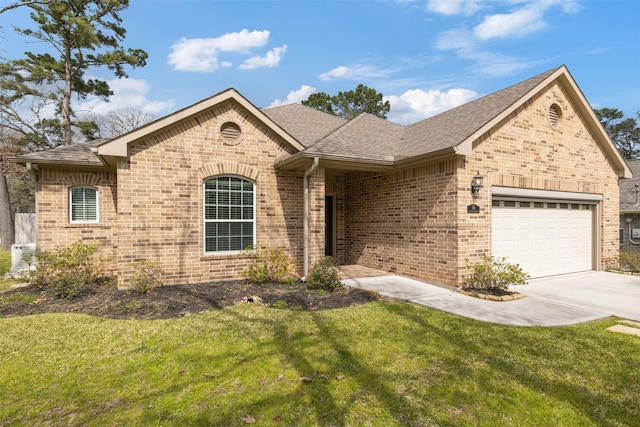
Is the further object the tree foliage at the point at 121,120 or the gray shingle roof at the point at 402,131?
the tree foliage at the point at 121,120

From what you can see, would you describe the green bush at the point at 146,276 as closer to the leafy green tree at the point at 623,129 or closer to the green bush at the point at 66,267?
the green bush at the point at 66,267

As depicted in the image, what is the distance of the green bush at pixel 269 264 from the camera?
8.26 metres

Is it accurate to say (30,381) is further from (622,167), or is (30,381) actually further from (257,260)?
(622,167)

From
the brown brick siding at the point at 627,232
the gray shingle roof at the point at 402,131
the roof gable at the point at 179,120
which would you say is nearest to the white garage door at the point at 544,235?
the gray shingle roof at the point at 402,131

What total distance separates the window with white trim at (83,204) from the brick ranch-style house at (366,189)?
1.4 inches

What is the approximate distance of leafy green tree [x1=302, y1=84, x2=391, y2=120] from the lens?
33.5 meters

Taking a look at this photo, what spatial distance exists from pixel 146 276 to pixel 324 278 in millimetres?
3948

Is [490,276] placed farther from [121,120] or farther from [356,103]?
[121,120]

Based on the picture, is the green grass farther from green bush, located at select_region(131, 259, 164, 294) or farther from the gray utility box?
the gray utility box

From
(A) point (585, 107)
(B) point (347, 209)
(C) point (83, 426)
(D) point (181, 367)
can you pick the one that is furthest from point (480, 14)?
(C) point (83, 426)

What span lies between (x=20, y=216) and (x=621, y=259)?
89.6ft

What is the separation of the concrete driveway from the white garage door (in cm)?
64

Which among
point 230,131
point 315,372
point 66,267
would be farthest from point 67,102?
point 315,372

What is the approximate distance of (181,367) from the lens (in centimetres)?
383
